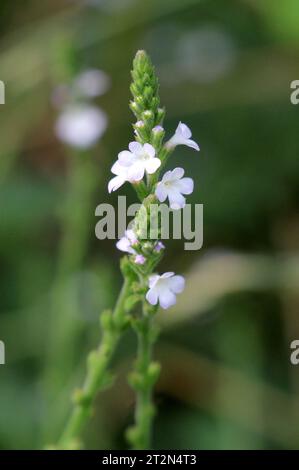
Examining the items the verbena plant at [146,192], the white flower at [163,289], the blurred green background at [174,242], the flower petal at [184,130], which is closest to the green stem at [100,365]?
the verbena plant at [146,192]

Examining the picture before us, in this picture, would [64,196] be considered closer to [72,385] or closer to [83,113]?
[83,113]

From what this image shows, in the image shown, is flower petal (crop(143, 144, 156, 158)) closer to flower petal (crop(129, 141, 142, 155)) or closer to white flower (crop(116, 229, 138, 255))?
flower petal (crop(129, 141, 142, 155))

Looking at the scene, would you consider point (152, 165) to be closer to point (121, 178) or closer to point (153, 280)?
point (121, 178)

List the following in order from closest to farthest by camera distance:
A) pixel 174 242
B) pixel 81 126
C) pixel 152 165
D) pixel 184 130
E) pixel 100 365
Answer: pixel 152 165
pixel 184 130
pixel 100 365
pixel 81 126
pixel 174 242

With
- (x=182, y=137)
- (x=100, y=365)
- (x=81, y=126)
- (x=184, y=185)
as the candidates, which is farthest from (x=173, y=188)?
(x=81, y=126)

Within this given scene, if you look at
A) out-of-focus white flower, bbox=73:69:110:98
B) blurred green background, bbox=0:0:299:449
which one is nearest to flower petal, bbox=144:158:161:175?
blurred green background, bbox=0:0:299:449

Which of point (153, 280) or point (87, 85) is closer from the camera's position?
point (153, 280)
